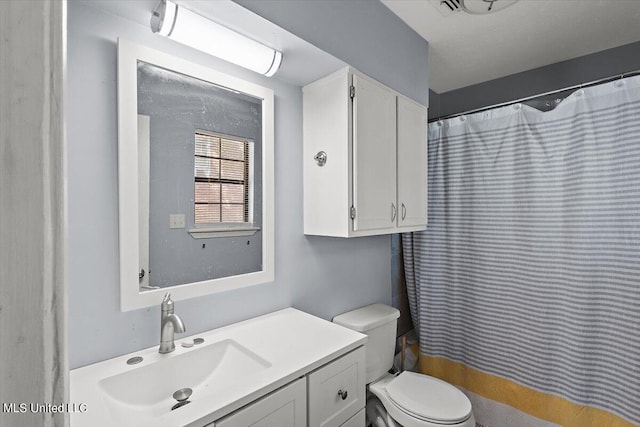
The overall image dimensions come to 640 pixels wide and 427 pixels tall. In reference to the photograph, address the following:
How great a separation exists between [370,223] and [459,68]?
160 cm

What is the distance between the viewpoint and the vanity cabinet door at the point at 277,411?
0.83 metres

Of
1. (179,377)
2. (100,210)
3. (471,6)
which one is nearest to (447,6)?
(471,6)

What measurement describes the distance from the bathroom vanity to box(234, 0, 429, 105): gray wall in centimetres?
115

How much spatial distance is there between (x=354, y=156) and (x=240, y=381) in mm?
963

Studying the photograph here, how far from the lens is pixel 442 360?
6.91 feet

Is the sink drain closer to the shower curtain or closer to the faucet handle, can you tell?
the faucet handle

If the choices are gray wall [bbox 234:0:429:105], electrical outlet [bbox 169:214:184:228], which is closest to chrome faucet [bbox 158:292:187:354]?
electrical outlet [bbox 169:214:184:228]

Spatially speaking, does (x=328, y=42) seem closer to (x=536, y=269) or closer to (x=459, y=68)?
(x=459, y=68)

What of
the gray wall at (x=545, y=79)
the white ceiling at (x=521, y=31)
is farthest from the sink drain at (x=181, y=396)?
the gray wall at (x=545, y=79)

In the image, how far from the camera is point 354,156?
55.0 inches

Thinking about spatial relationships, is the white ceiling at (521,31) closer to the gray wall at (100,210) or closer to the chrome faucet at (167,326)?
the gray wall at (100,210)

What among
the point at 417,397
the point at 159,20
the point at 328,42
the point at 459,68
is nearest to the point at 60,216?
the point at 159,20

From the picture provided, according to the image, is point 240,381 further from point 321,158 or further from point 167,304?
point 321,158

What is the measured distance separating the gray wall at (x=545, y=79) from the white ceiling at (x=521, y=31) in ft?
0.19
